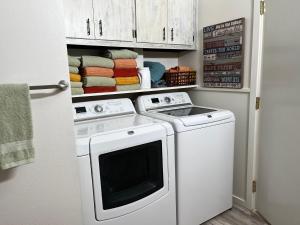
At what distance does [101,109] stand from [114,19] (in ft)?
2.39

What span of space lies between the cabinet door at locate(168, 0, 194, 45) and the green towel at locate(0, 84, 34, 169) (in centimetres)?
152

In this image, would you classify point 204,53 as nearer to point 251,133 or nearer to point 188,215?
point 251,133

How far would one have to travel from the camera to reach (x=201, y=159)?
5.79 feet

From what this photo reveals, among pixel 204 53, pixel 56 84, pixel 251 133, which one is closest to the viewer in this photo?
pixel 56 84

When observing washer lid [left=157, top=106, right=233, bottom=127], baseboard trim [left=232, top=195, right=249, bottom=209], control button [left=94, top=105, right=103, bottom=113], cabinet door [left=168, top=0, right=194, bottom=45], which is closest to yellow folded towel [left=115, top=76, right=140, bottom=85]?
control button [left=94, top=105, right=103, bottom=113]

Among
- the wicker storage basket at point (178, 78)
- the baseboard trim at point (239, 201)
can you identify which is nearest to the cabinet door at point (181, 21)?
the wicker storage basket at point (178, 78)

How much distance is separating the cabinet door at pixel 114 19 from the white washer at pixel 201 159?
0.62 meters

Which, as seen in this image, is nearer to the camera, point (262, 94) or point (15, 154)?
point (15, 154)

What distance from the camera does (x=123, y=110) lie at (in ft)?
6.39

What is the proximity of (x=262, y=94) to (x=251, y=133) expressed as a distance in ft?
1.16

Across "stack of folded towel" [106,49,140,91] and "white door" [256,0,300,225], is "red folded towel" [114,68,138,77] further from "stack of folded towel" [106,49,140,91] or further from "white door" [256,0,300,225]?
"white door" [256,0,300,225]

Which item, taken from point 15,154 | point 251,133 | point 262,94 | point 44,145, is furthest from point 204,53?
point 15,154

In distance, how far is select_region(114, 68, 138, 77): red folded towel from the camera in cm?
187

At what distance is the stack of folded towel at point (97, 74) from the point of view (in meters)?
1.70
